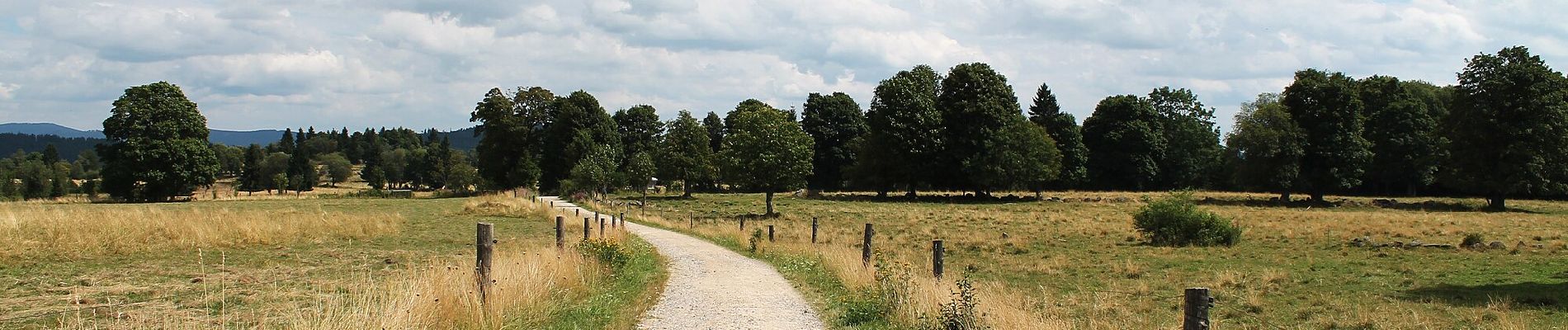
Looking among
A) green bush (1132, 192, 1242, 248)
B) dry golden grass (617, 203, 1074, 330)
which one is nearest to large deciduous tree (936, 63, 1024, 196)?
green bush (1132, 192, 1242, 248)

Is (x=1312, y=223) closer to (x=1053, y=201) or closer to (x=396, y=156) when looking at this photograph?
(x=1053, y=201)

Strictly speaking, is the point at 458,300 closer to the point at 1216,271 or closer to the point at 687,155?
the point at 1216,271

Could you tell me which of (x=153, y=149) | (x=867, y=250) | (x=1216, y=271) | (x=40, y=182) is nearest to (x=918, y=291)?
(x=867, y=250)

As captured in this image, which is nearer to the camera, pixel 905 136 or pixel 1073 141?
pixel 905 136

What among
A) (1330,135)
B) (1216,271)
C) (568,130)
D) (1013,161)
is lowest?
(1216,271)

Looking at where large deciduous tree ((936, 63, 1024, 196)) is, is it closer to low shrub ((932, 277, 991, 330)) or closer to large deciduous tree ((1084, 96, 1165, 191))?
large deciduous tree ((1084, 96, 1165, 191))

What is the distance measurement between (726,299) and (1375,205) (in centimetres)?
6166

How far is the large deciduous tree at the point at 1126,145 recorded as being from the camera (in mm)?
85875

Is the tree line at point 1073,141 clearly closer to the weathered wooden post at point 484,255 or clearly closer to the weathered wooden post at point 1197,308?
the weathered wooden post at point 484,255

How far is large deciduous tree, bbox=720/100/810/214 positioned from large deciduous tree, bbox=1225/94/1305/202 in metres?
33.0

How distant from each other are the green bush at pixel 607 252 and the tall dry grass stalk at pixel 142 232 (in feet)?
33.0

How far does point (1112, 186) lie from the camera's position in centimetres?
8925

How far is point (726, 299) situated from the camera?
12.4 metres

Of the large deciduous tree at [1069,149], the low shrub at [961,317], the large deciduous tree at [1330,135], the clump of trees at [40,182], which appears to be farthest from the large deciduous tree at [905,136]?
the clump of trees at [40,182]
